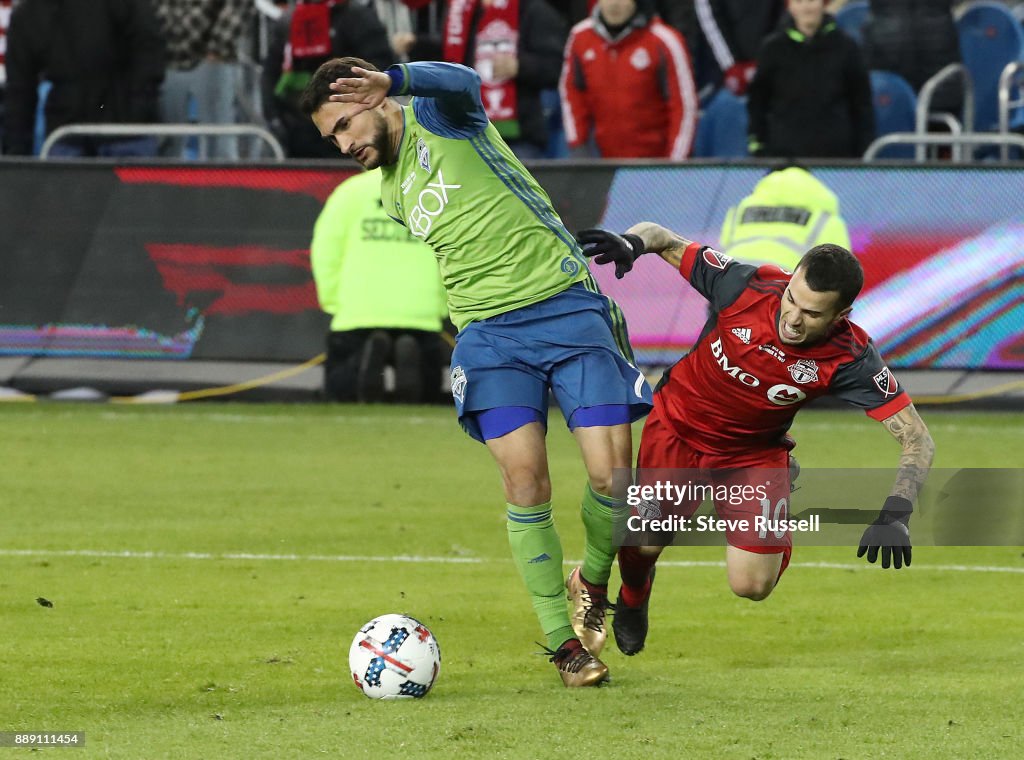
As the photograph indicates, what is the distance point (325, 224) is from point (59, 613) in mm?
6710

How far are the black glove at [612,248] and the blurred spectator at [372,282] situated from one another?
714cm

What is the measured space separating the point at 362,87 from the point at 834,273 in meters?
1.66

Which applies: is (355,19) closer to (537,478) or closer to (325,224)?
(325,224)

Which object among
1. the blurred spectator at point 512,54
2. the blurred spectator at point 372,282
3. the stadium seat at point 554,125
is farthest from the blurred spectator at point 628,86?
the blurred spectator at point 372,282

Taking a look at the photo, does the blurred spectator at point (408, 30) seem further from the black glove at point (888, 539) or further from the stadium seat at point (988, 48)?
the black glove at point (888, 539)

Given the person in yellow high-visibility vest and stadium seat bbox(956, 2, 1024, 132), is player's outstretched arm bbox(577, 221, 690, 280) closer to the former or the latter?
the person in yellow high-visibility vest

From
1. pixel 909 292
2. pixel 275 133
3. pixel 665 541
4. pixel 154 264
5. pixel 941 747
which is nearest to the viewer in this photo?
pixel 941 747

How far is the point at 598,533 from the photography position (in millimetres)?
7191

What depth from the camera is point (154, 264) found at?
14844 mm

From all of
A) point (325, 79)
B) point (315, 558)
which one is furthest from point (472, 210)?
point (315, 558)

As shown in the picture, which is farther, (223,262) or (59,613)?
(223,262)

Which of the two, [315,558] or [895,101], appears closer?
[315,558]

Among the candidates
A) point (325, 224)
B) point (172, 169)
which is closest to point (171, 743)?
point (325, 224)

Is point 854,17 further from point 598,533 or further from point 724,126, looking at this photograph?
point 598,533
